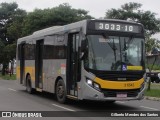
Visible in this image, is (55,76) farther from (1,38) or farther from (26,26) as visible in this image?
(1,38)

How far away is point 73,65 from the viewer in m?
15.5

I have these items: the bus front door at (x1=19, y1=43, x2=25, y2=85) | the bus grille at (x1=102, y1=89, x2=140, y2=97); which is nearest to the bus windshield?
the bus grille at (x1=102, y1=89, x2=140, y2=97)

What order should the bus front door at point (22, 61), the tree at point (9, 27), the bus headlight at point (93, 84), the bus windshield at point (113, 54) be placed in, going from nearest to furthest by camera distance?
the bus headlight at point (93, 84) → the bus windshield at point (113, 54) → the bus front door at point (22, 61) → the tree at point (9, 27)

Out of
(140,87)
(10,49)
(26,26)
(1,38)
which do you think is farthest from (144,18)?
(140,87)

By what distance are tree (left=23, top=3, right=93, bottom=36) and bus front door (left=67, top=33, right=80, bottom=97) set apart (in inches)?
1154

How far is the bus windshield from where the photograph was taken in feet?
46.7

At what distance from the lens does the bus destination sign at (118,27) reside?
14688mm

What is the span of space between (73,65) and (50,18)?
29895 mm

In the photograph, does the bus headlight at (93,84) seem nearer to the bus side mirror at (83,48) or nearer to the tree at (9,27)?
the bus side mirror at (83,48)

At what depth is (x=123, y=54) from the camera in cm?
1451

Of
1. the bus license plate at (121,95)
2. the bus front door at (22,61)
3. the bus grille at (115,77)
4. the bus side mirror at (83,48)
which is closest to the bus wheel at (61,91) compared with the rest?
the bus side mirror at (83,48)

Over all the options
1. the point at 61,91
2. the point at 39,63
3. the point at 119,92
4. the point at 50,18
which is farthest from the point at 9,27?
the point at 119,92

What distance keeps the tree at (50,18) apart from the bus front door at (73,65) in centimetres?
2930

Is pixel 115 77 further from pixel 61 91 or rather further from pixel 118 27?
pixel 61 91
